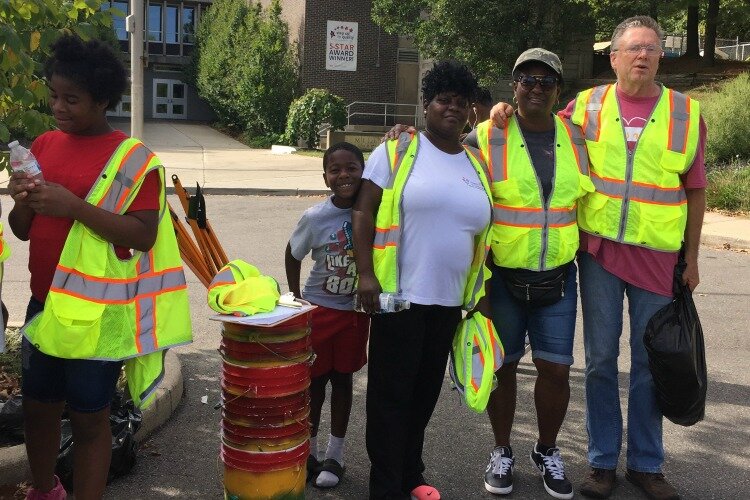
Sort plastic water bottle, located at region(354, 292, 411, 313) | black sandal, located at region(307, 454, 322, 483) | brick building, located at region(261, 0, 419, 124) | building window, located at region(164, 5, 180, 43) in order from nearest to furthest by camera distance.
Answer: plastic water bottle, located at region(354, 292, 411, 313) < black sandal, located at region(307, 454, 322, 483) < brick building, located at region(261, 0, 419, 124) < building window, located at region(164, 5, 180, 43)

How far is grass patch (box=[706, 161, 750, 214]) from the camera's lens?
14.5m

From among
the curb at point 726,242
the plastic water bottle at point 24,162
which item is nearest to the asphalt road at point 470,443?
the plastic water bottle at point 24,162

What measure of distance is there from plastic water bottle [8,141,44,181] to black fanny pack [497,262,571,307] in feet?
6.81

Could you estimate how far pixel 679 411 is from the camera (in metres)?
4.00

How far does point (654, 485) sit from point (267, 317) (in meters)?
2.07

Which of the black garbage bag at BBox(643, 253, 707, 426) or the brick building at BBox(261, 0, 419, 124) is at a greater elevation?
the brick building at BBox(261, 0, 419, 124)

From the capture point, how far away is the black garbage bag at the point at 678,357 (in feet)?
12.9

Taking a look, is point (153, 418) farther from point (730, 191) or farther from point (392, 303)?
point (730, 191)

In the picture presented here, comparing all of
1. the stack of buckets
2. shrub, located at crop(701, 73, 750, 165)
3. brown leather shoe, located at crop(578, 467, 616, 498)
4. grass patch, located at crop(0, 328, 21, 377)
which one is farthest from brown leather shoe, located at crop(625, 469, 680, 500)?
shrub, located at crop(701, 73, 750, 165)

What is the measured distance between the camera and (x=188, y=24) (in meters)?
45.8

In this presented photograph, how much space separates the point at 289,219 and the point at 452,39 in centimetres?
1560

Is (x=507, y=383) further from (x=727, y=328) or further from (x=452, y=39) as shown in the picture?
(x=452, y=39)

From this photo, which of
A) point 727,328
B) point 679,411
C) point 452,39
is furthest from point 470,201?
point 452,39

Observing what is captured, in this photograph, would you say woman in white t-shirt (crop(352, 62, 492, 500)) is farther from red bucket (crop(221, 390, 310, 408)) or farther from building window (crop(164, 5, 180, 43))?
building window (crop(164, 5, 180, 43))
